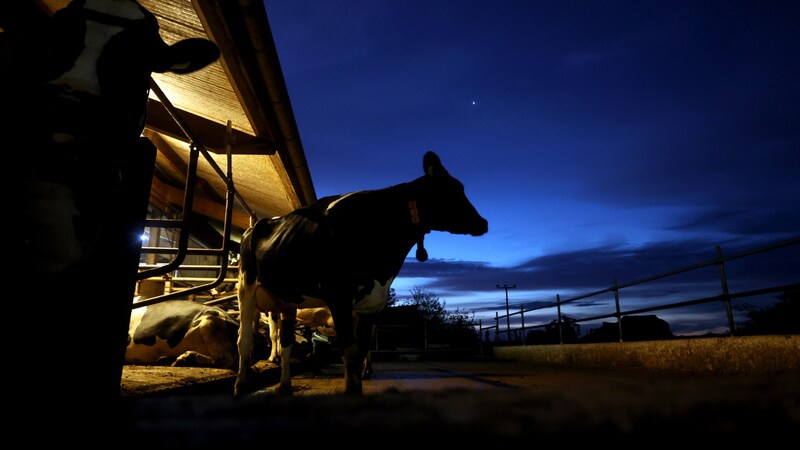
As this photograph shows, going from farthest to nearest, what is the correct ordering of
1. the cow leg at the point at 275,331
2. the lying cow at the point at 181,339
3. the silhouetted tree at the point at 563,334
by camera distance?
the silhouetted tree at the point at 563,334
the cow leg at the point at 275,331
the lying cow at the point at 181,339

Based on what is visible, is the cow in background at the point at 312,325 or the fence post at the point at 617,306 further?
the fence post at the point at 617,306

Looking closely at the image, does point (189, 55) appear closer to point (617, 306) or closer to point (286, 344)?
point (286, 344)

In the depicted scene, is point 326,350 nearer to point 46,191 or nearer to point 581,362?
point 581,362

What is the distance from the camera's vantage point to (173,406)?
73 cm

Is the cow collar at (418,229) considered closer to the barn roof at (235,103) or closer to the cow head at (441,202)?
the cow head at (441,202)

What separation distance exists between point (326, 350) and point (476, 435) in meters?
8.37

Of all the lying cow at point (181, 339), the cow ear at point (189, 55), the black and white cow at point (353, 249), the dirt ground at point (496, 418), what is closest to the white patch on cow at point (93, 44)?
the cow ear at point (189, 55)

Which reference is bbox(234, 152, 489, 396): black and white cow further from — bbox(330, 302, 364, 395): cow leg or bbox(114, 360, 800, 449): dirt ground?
bbox(114, 360, 800, 449): dirt ground

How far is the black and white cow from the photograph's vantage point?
3041 mm

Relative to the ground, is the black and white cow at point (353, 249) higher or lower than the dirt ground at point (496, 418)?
Answer: higher

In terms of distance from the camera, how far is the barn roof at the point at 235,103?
2.60m

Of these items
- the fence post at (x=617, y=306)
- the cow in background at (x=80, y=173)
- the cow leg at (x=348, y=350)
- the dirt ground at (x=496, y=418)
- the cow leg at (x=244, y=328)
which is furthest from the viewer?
the fence post at (x=617, y=306)

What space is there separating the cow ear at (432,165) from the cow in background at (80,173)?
2.34m

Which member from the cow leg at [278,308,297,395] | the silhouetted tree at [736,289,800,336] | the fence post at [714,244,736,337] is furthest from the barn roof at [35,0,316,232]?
the silhouetted tree at [736,289,800,336]
